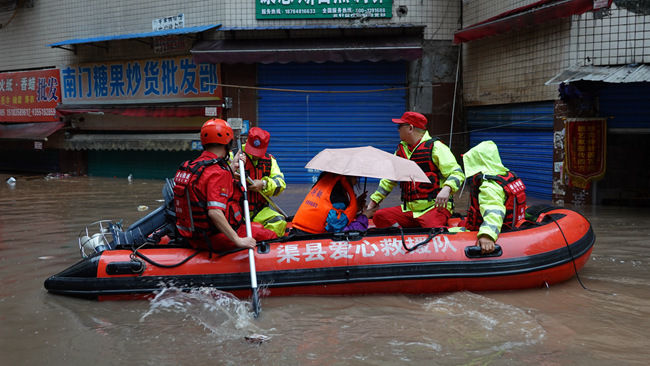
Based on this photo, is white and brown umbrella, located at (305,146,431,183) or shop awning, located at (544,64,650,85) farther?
shop awning, located at (544,64,650,85)

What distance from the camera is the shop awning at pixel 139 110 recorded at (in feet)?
42.0

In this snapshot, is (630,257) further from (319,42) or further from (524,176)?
(319,42)

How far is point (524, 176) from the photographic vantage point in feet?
33.2

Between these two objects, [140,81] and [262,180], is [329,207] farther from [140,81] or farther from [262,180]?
[140,81]

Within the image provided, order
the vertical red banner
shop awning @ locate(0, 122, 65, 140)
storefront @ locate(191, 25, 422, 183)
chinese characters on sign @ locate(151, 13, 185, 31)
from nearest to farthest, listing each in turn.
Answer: the vertical red banner, storefront @ locate(191, 25, 422, 183), chinese characters on sign @ locate(151, 13, 185, 31), shop awning @ locate(0, 122, 65, 140)

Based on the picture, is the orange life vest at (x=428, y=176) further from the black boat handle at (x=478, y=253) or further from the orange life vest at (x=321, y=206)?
the black boat handle at (x=478, y=253)

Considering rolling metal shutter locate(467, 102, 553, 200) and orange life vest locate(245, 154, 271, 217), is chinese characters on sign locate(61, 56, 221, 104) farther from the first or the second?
orange life vest locate(245, 154, 271, 217)

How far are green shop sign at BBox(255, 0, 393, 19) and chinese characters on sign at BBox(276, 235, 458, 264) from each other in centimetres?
781

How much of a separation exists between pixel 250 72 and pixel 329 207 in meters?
7.92

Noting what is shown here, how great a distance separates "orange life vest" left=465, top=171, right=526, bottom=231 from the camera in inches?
188

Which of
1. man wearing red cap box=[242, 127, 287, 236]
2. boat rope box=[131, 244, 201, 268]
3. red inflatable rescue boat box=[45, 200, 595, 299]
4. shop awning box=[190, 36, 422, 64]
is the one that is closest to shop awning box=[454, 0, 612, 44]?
shop awning box=[190, 36, 422, 64]

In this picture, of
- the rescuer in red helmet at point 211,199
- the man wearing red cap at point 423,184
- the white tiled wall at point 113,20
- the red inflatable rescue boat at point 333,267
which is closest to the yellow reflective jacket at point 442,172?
the man wearing red cap at point 423,184

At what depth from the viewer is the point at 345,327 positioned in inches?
164

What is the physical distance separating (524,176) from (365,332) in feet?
23.0
